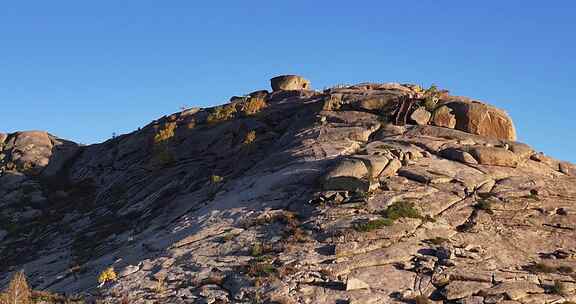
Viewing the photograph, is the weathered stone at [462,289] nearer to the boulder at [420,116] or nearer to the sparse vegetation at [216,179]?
the boulder at [420,116]

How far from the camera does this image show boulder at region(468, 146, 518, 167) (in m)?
29.9

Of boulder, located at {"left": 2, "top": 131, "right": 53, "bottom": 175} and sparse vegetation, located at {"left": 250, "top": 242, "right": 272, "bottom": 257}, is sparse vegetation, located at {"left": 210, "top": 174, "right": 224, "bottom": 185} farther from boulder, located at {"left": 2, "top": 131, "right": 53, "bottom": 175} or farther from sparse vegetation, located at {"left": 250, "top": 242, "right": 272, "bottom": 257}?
boulder, located at {"left": 2, "top": 131, "right": 53, "bottom": 175}

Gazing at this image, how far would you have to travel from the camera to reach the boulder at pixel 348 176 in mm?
26359

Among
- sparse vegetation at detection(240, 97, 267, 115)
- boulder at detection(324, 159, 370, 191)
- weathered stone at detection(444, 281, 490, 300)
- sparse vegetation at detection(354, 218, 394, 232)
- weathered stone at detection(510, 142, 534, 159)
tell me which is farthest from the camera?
sparse vegetation at detection(240, 97, 267, 115)

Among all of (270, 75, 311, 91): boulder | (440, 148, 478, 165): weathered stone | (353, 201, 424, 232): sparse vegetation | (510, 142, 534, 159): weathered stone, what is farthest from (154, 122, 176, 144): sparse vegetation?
(510, 142, 534, 159): weathered stone

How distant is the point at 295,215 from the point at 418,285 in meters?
7.10

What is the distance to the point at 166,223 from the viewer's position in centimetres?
3038

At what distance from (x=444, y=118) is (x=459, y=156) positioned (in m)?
5.21

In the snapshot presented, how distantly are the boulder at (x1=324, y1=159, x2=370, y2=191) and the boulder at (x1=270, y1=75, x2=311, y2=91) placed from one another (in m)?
22.7

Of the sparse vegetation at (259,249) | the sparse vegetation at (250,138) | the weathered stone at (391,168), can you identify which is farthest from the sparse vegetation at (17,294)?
the sparse vegetation at (250,138)

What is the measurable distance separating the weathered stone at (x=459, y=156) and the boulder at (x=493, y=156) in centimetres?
38

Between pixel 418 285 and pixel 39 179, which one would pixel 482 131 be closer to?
pixel 418 285

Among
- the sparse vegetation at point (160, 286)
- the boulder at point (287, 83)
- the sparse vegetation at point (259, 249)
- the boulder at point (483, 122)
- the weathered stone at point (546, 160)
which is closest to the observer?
the sparse vegetation at point (160, 286)

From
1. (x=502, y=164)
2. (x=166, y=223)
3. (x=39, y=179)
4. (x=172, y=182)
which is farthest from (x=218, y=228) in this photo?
(x=39, y=179)
